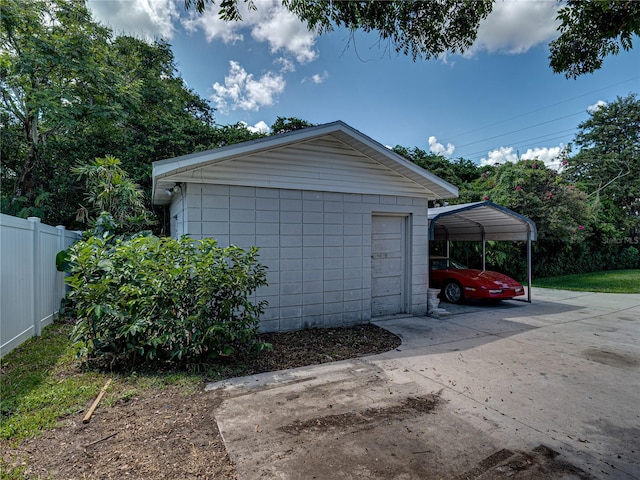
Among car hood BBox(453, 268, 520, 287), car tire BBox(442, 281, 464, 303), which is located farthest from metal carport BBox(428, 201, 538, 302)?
car tire BBox(442, 281, 464, 303)

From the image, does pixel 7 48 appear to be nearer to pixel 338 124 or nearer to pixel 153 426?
pixel 338 124

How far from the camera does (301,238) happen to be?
239 inches

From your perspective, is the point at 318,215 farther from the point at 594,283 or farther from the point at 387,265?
the point at 594,283

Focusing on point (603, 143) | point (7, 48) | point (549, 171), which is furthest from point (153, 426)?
point (603, 143)

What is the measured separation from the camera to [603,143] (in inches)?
928

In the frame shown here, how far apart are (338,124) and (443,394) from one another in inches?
177

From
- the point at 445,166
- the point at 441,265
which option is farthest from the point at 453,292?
the point at 445,166

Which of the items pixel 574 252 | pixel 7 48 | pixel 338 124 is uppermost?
pixel 7 48

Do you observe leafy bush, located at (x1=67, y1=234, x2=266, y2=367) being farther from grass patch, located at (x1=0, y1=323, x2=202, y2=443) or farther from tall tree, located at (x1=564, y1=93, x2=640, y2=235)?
tall tree, located at (x1=564, y1=93, x2=640, y2=235)

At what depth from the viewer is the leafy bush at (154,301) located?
3875mm

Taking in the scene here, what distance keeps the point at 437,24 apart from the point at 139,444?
513cm

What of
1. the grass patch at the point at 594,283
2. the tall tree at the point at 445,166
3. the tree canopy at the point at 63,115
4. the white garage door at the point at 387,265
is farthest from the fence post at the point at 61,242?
the grass patch at the point at 594,283

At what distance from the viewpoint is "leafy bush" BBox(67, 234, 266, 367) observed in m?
3.88

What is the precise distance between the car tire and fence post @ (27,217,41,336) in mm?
9137
